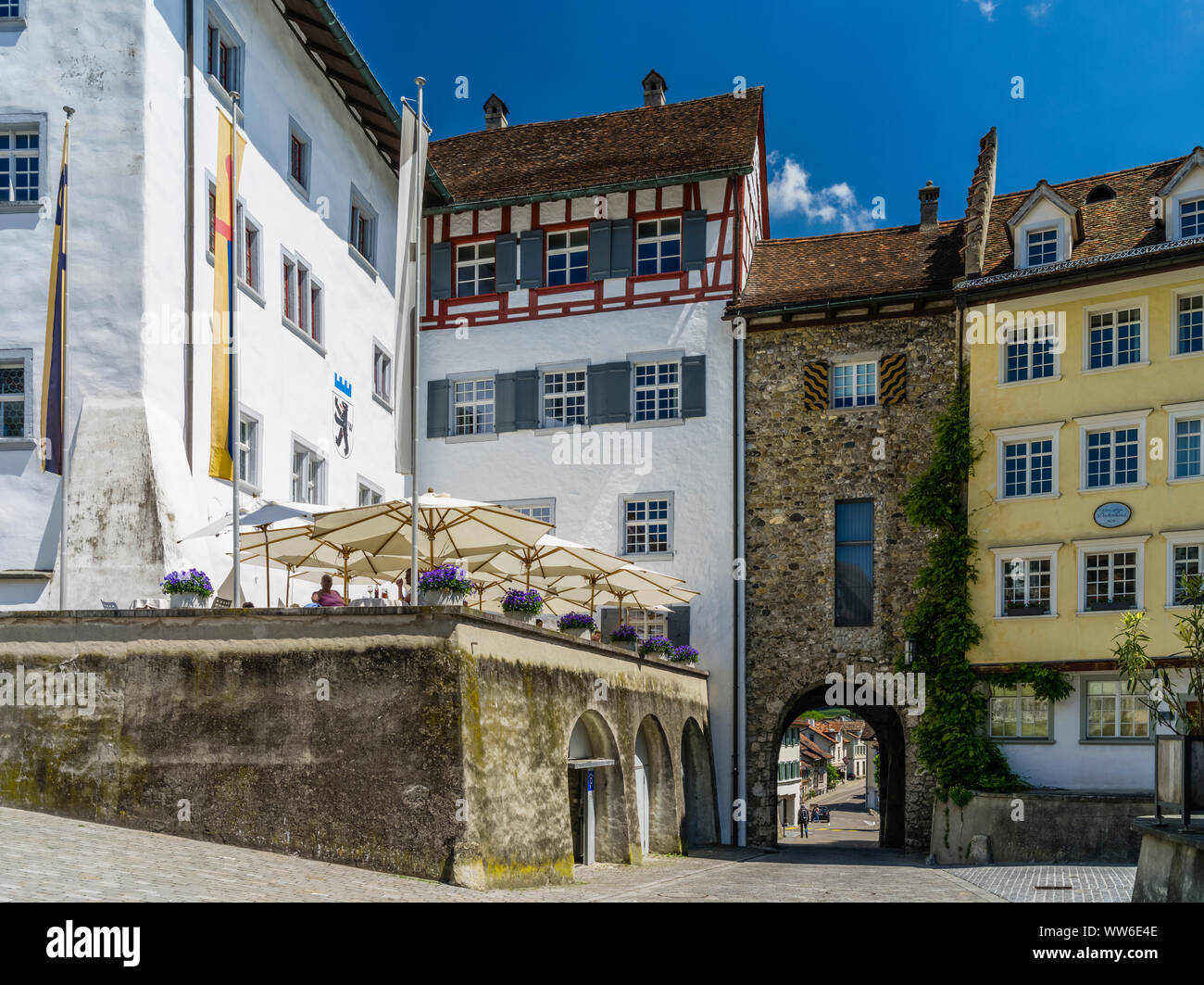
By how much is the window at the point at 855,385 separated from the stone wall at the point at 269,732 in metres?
15.6

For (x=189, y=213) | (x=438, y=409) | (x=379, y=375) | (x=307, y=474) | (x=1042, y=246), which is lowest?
(x=307, y=474)

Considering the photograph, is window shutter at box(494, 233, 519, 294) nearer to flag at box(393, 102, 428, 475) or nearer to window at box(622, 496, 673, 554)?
window at box(622, 496, 673, 554)

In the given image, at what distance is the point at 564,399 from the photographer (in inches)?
1243

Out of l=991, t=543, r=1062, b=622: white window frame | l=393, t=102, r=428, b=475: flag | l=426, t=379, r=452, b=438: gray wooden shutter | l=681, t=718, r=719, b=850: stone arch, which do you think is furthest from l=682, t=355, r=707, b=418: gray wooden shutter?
l=393, t=102, r=428, b=475: flag

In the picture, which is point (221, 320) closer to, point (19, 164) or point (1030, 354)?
point (19, 164)

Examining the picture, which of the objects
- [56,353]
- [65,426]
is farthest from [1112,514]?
[56,353]

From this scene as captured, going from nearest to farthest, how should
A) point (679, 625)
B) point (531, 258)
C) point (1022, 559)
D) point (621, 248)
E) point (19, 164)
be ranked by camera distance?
point (19, 164) → point (1022, 559) → point (679, 625) → point (621, 248) → point (531, 258)

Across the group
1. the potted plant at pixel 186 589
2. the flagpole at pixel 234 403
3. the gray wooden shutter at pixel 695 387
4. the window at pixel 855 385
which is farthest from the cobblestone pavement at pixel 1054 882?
the gray wooden shutter at pixel 695 387

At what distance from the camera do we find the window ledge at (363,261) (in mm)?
28508

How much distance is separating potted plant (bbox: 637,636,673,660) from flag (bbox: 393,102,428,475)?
29.3ft

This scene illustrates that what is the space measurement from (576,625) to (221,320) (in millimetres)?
7174

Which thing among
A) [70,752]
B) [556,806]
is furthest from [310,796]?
[556,806]

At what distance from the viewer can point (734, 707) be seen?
2950 centimetres

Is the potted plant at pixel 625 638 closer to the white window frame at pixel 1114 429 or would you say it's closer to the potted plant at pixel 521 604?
the potted plant at pixel 521 604
